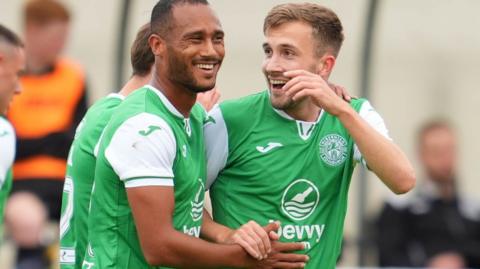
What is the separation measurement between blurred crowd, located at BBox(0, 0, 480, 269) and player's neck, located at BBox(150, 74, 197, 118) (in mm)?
4100

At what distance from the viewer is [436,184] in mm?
9969

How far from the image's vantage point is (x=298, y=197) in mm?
5988

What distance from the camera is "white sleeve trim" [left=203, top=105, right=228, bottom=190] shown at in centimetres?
593

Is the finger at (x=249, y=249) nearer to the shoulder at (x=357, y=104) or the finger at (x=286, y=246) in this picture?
the finger at (x=286, y=246)

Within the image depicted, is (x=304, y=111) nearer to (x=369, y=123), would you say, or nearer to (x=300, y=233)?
(x=369, y=123)

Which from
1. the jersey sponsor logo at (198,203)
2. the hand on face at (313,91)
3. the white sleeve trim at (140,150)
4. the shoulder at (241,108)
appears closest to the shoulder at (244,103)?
the shoulder at (241,108)

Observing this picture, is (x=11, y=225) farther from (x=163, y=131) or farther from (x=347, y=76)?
(x=163, y=131)

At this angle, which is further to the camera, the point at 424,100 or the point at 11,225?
the point at 424,100

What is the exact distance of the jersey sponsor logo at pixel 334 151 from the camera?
601cm

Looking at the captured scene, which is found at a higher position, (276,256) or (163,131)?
(163,131)

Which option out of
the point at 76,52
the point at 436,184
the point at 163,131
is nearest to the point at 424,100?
the point at 436,184

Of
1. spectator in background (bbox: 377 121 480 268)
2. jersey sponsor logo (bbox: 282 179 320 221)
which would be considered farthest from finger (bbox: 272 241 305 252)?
spectator in background (bbox: 377 121 480 268)

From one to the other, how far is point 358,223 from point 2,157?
381 cm

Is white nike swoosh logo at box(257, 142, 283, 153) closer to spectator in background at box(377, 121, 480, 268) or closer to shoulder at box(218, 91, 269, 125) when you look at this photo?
shoulder at box(218, 91, 269, 125)
